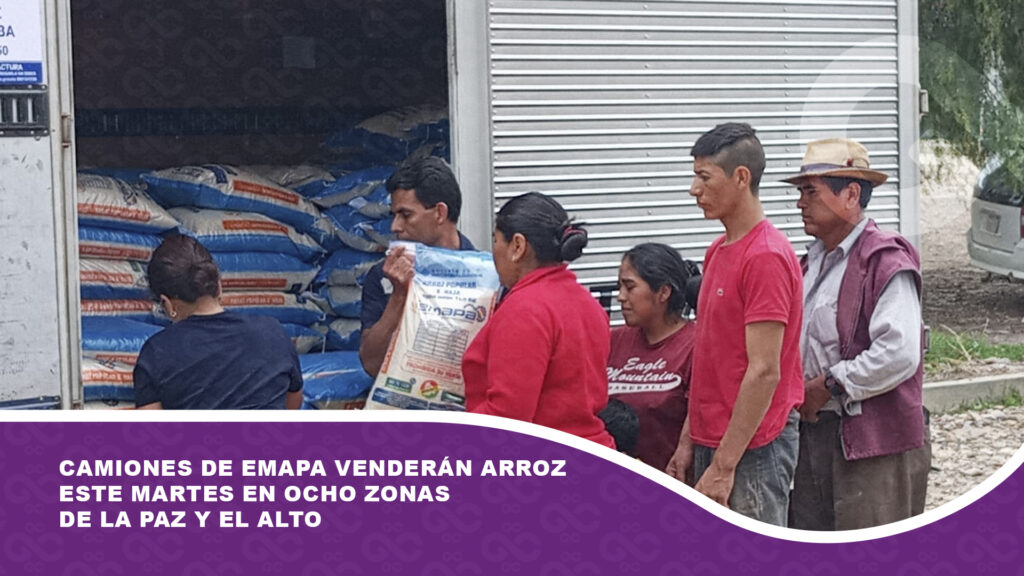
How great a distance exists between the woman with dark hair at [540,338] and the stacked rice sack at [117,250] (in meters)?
1.74

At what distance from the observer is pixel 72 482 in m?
2.74

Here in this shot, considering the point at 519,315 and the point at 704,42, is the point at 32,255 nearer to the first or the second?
the point at 519,315

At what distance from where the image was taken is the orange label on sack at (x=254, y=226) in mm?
4980

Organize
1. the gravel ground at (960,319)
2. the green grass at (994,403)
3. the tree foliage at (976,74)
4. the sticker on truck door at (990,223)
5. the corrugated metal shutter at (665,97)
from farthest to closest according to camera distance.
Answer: the sticker on truck door at (990,223), the tree foliage at (976,74), the green grass at (994,403), the gravel ground at (960,319), the corrugated metal shutter at (665,97)

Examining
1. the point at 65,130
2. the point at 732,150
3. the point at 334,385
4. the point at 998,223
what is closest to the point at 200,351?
the point at 65,130

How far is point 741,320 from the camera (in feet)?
10.3

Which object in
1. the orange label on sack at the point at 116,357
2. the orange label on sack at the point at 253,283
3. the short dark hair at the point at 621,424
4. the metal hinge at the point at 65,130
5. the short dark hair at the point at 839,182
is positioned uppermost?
the metal hinge at the point at 65,130

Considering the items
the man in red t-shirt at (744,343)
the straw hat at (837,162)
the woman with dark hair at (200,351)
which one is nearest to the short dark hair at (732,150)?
the man in red t-shirt at (744,343)

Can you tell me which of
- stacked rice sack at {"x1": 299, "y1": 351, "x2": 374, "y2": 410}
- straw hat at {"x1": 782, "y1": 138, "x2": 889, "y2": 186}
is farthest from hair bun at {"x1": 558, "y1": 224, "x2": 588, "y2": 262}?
stacked rice sack at {"x1": 299, "y1": 351, "x2": 374, "y2": 410}

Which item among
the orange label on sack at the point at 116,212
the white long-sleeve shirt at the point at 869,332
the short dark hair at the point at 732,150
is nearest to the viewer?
the short dark hair at the point at 732,150

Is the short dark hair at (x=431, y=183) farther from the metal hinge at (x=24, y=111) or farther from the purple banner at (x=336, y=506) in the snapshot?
the purple banner at (x=336, y=506)

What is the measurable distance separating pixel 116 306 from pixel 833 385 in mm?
2581

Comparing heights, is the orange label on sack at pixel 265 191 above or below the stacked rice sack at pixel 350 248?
above

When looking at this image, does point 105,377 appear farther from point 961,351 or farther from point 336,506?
point 961,351
